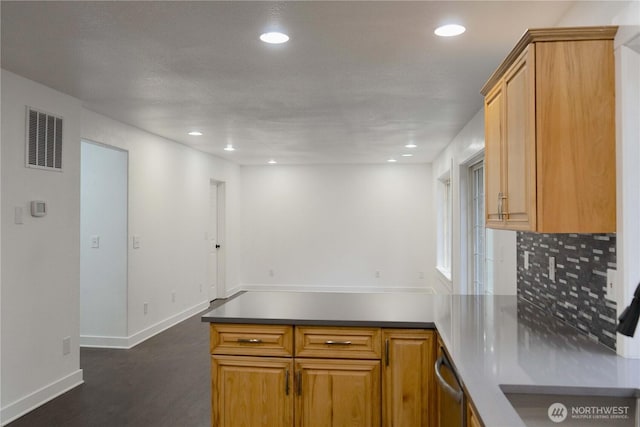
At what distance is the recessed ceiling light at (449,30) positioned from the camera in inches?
94.6

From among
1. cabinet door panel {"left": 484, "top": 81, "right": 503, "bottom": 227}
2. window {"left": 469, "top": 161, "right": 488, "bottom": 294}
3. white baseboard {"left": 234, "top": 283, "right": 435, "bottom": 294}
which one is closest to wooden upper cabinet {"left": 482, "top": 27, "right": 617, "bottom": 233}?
cabinet door panel {"left": 484, "top": 81, "right": 503, "bottom": 227}

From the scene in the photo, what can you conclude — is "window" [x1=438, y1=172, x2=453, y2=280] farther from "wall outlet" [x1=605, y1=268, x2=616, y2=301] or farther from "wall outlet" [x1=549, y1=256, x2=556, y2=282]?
"wall outlet" [x1=605, y1=268, x2=616, y2=301]

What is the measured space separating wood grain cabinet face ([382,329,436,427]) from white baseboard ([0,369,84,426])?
2604 millimetres

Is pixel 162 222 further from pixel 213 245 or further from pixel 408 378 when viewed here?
pixel 408 378

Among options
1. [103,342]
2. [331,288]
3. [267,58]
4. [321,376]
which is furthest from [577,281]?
[331,288]

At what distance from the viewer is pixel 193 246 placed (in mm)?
6586

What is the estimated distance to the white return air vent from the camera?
3.39 meters

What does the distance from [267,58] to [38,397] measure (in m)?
2.97

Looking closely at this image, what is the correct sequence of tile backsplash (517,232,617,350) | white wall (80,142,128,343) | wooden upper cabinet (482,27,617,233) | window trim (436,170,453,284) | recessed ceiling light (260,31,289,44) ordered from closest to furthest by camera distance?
wooden upper cabinet (482,27,617,233), tile backsplash (517,232,617,350), recessed ceiling light (260,31,289,44), white wall (80,142,128,343), window trim (436,170,453,284)

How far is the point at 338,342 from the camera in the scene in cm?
231

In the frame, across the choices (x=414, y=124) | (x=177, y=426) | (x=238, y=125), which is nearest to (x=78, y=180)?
(x=238, y=125)

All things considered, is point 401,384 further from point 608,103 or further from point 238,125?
point 238,125

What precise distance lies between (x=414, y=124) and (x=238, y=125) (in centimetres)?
188

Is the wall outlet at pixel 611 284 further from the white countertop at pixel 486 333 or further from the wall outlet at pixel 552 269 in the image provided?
the wall outlet at pixel 552 269
